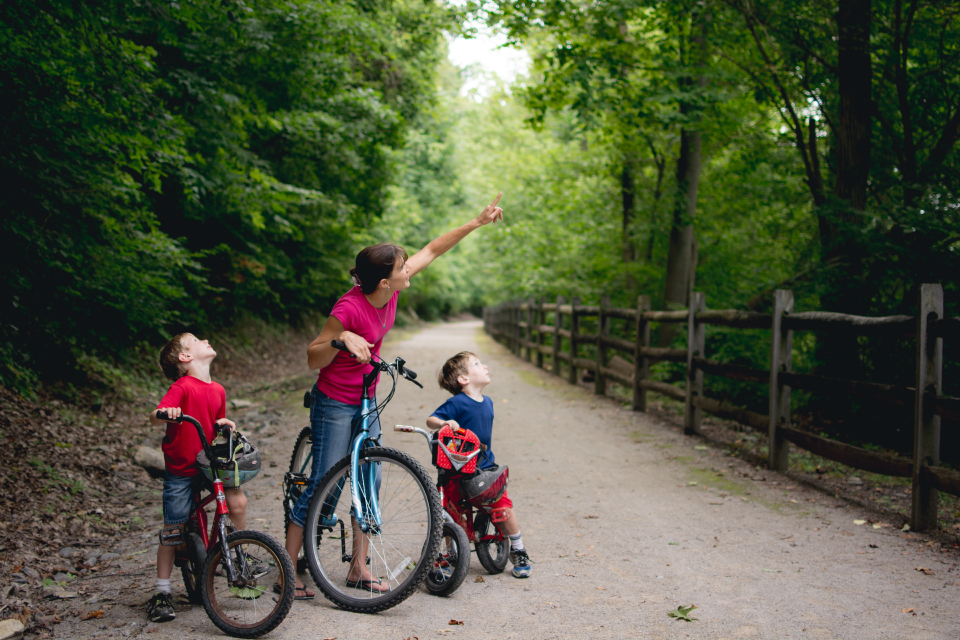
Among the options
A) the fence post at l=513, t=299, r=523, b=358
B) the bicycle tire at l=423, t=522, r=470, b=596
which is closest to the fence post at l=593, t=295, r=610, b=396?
the fence post at l=513, t=299, r=523, b=358

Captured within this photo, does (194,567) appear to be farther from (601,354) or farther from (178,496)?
(601,354)

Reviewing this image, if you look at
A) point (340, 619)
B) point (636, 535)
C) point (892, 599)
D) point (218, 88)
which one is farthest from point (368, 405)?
point (218, 88)

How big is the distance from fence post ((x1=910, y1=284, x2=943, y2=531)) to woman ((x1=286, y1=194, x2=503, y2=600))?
3.43 meters

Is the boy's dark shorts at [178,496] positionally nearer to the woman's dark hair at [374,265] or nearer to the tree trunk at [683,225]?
the woman's dark hair at [374,265]

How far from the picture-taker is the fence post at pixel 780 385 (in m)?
6.32

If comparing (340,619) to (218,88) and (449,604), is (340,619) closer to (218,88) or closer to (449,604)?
(449,604)

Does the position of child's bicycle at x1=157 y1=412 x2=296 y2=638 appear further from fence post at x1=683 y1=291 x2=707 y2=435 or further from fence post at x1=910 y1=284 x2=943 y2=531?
fence post at x1=683 y1=291 x2=707 y2=435

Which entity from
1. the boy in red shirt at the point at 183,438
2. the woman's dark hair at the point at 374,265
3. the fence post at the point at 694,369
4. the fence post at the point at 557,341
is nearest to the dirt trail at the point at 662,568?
the boy in red shirt at the point at 183,438

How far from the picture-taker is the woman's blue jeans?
3.37 m

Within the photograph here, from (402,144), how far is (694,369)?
9187mm

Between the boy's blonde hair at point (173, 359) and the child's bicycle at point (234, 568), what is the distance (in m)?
0.30

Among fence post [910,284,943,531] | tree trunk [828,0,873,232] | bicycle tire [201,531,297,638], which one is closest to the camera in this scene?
bicycle tire [201,531,297,638]

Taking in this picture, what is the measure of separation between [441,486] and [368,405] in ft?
2.14

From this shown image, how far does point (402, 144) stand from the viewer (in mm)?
15102
